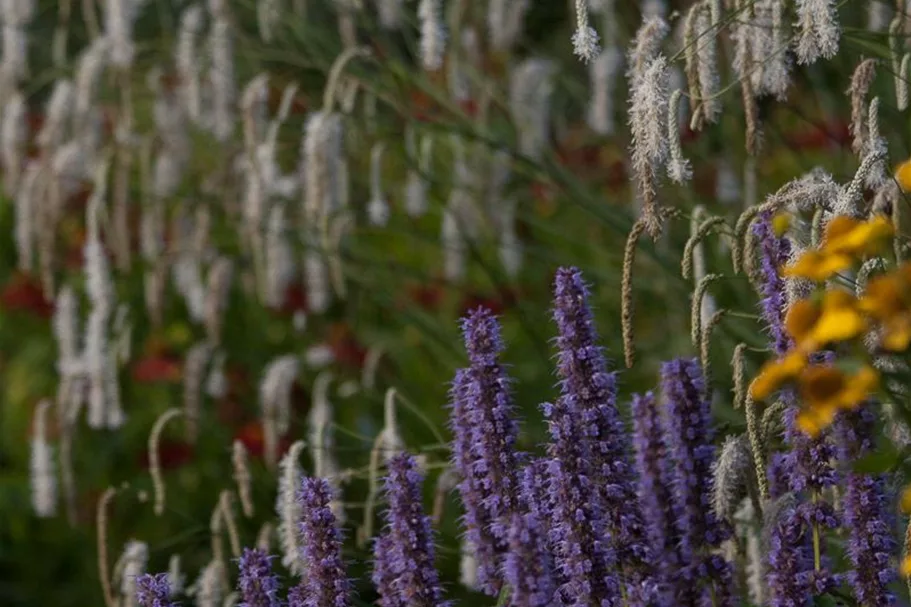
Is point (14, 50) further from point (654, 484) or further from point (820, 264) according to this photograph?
point (820, 264)

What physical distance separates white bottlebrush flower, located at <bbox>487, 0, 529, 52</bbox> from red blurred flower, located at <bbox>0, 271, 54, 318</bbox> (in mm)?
2422

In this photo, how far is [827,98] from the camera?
5547 millimetres

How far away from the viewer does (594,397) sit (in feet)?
7.90

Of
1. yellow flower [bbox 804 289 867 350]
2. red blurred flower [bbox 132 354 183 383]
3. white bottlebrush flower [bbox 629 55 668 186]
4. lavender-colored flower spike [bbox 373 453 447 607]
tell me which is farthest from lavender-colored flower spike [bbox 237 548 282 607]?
red blurred flower [bbox 132 354 183 383]

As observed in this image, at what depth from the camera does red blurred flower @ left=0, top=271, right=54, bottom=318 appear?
6.50 metres

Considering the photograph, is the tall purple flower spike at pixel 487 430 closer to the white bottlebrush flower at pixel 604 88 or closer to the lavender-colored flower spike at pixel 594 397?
the lavender-colored flower spike at pixel 594 397

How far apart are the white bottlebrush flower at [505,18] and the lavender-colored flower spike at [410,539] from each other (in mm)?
2574

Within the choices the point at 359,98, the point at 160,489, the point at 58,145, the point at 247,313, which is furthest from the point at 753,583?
the point at 247,313

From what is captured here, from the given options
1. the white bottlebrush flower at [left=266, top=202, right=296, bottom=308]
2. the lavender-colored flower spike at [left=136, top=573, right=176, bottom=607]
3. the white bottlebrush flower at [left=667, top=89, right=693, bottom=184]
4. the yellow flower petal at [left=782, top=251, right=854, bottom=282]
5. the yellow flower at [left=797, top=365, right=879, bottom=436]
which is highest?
the white bottlebrush flower at [left=266, top=202, right=296, bottom=308]

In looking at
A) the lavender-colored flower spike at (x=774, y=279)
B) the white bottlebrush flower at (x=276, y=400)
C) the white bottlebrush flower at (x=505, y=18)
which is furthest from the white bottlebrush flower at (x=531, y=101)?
the lavender-colored flower spike at (x=774, y=279)

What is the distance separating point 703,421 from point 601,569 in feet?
1.25

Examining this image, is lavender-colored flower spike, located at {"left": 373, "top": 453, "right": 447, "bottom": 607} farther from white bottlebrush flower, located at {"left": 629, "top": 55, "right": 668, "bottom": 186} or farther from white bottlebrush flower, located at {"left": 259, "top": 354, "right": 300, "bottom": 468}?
white bottlebrush flower, located at {"left": 259, "top": 354, "right": 300, "bottom": 468}

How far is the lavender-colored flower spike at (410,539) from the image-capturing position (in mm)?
2334

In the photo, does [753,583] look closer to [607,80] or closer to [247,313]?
[607,80]
